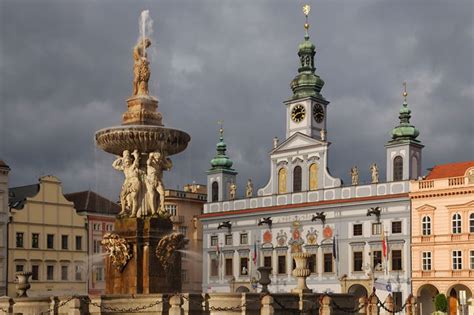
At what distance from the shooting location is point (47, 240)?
57062 millimetres

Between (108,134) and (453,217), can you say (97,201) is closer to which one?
(453,217)

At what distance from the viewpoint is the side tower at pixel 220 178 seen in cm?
6241

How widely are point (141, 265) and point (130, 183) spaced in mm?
2092

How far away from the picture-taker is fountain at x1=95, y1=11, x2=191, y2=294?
67.9 ft

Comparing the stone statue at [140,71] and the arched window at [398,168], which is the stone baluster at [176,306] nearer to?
the stone statue at [140,71]

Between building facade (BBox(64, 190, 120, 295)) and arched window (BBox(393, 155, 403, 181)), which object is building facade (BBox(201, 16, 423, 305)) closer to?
arched window (BBox(393, 155, 403, 181))

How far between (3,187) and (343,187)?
2145cm

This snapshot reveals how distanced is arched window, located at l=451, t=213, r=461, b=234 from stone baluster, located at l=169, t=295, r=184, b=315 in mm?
32793

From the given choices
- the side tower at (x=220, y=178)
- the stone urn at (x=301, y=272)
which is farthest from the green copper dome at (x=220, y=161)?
the stone urn at (x=301, y=272)

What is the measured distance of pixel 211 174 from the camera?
6341cm

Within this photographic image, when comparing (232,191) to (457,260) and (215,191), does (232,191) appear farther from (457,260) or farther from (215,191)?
(457,260)

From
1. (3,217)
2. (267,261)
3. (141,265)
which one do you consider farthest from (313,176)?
(141,265)

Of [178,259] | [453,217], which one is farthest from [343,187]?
[178,259]

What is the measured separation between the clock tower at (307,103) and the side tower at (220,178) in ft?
23.3
